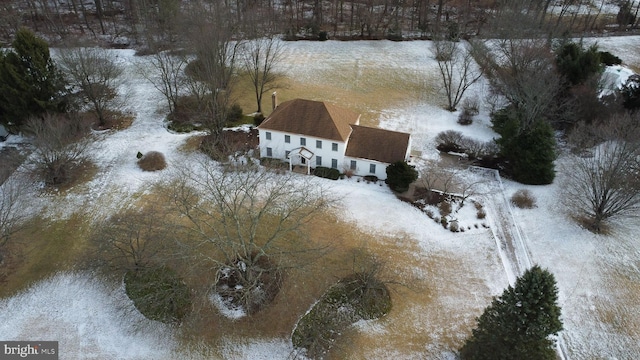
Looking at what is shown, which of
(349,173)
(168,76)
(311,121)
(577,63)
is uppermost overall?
(577,63)

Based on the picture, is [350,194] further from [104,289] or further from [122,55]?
[122,55]

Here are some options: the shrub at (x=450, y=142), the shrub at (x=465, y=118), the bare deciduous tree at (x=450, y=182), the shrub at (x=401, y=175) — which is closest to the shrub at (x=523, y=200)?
the bare deciduous tree at (x=450, y=182)

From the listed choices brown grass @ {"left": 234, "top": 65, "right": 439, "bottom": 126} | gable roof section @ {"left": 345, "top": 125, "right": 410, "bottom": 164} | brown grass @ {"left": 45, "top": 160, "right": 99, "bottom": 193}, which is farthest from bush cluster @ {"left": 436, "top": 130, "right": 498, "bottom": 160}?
brown grass @ {"left": 45, "top": 160, "right": 99, "bottom": 193}

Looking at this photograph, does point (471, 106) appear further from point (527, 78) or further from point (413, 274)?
point (413, 274)

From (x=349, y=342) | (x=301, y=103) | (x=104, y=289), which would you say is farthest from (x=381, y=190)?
(x=104, y=289)

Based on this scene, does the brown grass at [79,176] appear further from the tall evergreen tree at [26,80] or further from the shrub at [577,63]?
the shrub at [577,63]

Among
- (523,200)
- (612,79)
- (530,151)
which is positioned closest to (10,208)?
(523,200)

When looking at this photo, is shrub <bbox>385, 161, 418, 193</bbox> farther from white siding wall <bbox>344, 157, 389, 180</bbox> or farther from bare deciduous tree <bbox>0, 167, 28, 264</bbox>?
bare deciduous tree <bbox>0, 167, 28, 264</bbox>
